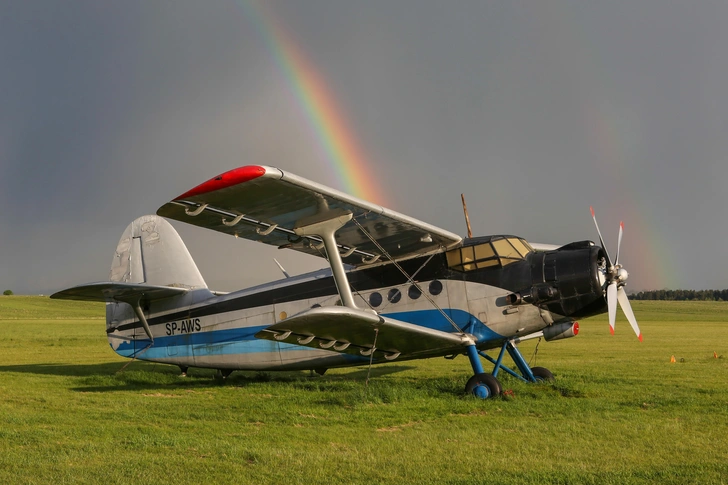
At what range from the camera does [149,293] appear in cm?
1389

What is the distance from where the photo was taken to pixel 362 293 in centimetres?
1158

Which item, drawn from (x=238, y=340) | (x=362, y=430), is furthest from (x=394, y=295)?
(x=362, y=430)

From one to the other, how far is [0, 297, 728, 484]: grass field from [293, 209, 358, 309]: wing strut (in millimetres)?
1731

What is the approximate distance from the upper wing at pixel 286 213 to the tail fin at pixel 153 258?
397 centimetres

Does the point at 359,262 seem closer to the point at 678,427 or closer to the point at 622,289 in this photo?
the point at 622,289

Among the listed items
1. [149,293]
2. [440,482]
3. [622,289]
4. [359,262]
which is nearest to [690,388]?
[622,289]

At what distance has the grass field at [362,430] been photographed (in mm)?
5098

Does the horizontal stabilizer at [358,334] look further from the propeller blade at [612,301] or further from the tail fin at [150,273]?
the tail fin at [150,273]

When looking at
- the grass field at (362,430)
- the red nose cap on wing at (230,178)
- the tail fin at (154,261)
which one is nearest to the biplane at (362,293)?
the red nose cap on wing at (230,178)

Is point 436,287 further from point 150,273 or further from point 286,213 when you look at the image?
point 150,273

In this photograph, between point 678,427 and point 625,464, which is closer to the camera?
point 625,464

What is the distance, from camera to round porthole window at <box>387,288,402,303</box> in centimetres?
1117

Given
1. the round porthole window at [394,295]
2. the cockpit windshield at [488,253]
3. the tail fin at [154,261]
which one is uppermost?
the tail fin at [154,261]

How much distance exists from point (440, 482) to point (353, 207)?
5234mm
